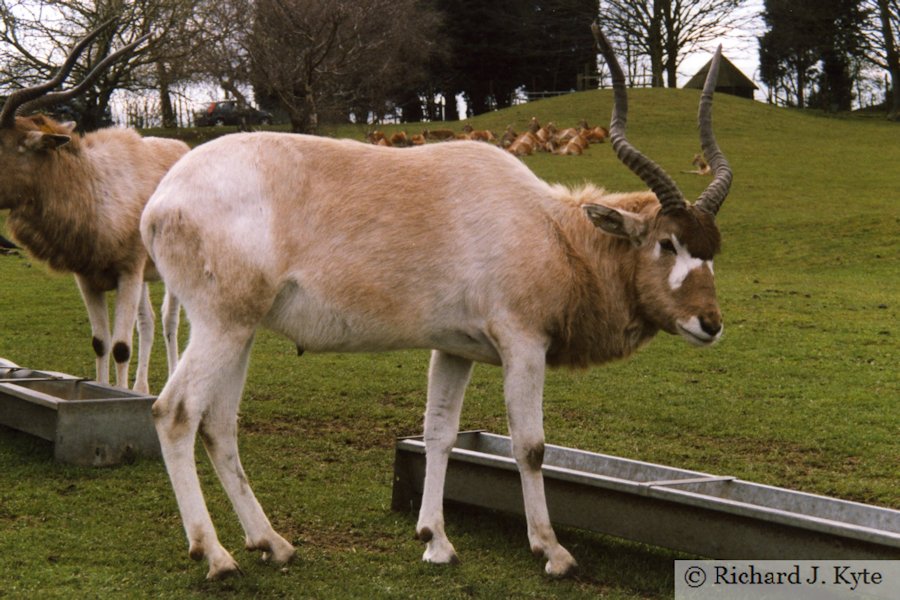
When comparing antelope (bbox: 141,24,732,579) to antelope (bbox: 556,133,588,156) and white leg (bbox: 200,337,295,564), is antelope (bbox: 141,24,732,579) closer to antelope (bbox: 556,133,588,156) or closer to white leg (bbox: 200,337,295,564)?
white leg (bbox: 200,337,295,564)

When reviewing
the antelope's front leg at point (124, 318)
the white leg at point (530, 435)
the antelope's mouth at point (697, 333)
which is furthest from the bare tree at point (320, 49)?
the white leg at point (530, 435)

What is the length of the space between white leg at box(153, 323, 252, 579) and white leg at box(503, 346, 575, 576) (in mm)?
1326

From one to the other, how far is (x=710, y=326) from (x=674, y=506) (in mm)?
919

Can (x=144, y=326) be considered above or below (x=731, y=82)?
below

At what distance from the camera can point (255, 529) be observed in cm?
577

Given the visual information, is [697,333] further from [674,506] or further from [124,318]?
[124,318]

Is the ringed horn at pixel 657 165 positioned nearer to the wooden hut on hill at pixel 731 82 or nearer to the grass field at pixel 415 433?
the grass field at pixel 415 433

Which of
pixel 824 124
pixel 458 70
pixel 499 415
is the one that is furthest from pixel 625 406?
pixel 458 70

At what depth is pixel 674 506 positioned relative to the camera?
5.68 m

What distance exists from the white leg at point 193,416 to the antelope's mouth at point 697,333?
2203 millimetres

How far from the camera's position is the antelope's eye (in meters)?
6.08

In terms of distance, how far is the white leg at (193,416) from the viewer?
5.46 m

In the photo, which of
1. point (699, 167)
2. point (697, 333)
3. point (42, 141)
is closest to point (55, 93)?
point (42, 141)

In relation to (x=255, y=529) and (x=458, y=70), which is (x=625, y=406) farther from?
(x=458, y=70)
